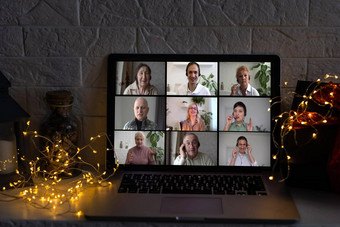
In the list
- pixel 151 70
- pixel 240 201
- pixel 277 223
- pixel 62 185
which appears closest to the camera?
pixel 277 223

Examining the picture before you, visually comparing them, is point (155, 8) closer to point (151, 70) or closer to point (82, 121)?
Result: point (151, 70)

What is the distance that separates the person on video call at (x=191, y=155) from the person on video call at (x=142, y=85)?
A: 17cm

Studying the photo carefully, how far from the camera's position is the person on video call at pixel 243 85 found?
50.2 inches

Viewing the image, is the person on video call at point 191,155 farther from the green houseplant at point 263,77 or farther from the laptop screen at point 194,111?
the green houseplant at point 263,77

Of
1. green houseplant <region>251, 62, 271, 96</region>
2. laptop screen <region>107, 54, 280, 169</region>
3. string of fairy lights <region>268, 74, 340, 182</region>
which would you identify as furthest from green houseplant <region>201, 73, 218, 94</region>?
string of fairy lights <region>268, 74, 340, 182</region>

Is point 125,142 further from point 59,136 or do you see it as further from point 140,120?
point 59,136

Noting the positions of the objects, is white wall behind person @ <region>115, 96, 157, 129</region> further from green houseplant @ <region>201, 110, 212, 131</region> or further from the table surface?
the table surface

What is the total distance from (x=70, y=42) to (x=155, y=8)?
276mm

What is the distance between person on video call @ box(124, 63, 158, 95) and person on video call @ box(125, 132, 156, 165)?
0.12 meters

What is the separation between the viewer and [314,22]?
1291mm

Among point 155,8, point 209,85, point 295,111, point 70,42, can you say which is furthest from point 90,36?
point 295,111

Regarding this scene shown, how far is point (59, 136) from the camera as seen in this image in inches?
48.8

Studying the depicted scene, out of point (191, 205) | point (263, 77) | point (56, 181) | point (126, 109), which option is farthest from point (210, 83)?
point (56, 181)

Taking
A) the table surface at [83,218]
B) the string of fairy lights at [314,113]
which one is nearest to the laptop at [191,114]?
the string of fairy lights at [314,113]
